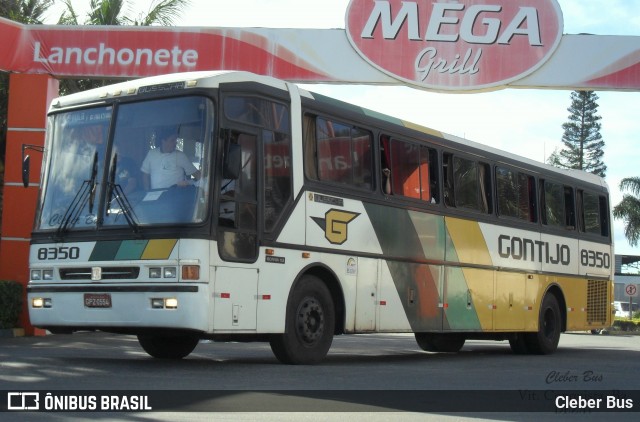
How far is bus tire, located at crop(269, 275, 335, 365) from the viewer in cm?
1233

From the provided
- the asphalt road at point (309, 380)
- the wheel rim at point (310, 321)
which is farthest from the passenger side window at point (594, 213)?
the wheel rim at point (310, 321)

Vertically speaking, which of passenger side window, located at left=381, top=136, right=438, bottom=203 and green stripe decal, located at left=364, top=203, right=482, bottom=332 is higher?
passenger side window, located at left=381, top=136, right=438, bottom=203

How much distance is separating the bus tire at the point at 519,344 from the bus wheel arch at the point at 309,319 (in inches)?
256

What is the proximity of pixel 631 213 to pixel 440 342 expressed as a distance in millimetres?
60171

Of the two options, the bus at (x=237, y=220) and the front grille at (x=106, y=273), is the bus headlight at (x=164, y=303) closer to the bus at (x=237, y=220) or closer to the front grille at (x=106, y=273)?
the bus at (x=237, y=220)

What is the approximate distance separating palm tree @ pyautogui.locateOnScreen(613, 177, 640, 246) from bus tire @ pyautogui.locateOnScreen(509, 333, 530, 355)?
5841 cm

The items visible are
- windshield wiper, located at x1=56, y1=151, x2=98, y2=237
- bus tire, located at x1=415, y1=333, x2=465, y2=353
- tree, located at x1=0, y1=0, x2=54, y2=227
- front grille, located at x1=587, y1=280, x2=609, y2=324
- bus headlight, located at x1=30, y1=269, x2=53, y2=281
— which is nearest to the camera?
windshield wiper, located at x1=56, y1=151, x2=98, y2=237

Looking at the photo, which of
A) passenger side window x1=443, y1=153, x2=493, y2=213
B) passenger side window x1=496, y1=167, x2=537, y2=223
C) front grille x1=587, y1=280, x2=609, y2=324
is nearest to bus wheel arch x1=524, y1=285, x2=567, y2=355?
front grille x1=587, y1=280, x2=609, y2=324

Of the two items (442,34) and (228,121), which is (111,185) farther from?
(442,34)

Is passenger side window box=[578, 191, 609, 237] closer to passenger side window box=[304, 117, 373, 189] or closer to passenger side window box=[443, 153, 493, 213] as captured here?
passenger side window box=[443, 153, 493, 213]

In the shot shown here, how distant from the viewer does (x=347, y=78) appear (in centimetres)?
2102

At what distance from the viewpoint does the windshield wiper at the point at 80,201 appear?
12.0 m

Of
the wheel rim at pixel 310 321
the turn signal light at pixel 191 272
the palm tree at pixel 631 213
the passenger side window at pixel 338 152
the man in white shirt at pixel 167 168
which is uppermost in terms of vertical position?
the palm tree at pixel 631 213

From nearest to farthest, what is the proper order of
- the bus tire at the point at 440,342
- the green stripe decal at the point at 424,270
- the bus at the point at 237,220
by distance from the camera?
the bus at the point at 237,220 < the green stripe decal at the point at 424,270 < the bus tire at the point at 440,342
